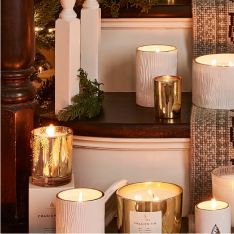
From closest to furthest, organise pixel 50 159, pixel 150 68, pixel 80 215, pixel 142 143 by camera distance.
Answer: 1. pixel 80 215
2. pixel 50 159
3. pixel 142 143
4. pixel 150 68

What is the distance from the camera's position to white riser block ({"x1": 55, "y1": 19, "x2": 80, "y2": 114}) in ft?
5.57

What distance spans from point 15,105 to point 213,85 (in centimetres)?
52

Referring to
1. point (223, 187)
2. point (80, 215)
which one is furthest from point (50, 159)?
point (223, 187)

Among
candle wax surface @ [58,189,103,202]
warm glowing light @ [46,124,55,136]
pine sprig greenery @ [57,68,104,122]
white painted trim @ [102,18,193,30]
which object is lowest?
candle wax surface @ [58,189,103,202]

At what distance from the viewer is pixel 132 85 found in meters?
2.02

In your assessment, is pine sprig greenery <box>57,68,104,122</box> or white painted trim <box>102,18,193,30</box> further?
white painted trim <box>102,18,193,30</box>

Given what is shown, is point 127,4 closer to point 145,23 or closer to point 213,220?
point 145,23

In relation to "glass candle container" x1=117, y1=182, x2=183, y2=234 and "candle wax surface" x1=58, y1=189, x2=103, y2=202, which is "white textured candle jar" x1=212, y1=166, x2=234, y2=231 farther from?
"candle wax surface" x1=58, y1=189, x2=103, y2=202

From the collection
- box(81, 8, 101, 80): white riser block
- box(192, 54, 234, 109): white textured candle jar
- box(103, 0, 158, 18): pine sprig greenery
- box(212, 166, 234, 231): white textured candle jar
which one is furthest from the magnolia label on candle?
box(103, 0, 158, 18): pine sprig greenery

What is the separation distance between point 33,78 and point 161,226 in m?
0.82

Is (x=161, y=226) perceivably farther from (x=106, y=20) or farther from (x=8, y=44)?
(x=106, y=20)

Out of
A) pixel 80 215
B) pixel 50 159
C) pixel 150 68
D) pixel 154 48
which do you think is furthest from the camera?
pixel 154 48

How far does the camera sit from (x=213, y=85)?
1.67 metres

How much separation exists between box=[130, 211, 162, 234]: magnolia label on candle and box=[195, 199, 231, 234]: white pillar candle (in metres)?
0.09
